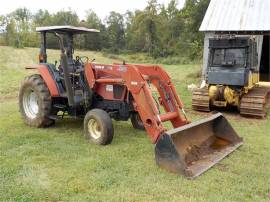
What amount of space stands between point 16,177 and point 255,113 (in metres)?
6.61

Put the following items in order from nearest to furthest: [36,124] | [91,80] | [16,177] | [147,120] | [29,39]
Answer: [16,177], [147,120], [91,80], [36,124], [29,39]

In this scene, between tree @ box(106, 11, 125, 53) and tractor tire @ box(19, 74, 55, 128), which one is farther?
tree @ box(106, 11, 125, 53)

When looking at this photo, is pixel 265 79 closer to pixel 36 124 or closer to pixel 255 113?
pixel 255 113

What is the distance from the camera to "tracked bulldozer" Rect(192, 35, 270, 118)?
377 inches

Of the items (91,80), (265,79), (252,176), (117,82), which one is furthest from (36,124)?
(265,79)

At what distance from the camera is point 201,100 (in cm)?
1014

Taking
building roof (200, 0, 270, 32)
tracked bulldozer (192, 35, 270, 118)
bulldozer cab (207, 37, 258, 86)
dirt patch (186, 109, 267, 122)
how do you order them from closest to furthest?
1. dirt patch (186, 109, 267, 122)
2. tracked bulldozer (192, 35, 270, 118)
3. bulldozer cab (207, 37, 258, 86)
4. building roof (200, 0, 270, 32)

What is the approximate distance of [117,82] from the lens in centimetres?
654

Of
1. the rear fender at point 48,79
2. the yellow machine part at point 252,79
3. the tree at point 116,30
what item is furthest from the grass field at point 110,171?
the tree at point 116,30

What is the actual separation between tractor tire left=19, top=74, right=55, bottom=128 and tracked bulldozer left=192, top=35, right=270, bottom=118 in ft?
14.9

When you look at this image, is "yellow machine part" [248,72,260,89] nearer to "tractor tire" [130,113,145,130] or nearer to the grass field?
the grass field

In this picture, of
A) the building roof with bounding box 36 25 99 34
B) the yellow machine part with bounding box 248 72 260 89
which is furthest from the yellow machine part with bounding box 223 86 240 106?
the building roof with bounding box 36 25 99 34

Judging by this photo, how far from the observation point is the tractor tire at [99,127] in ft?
20.4

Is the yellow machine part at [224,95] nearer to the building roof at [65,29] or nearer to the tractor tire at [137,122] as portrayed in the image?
the tractor tire at [137,122]
